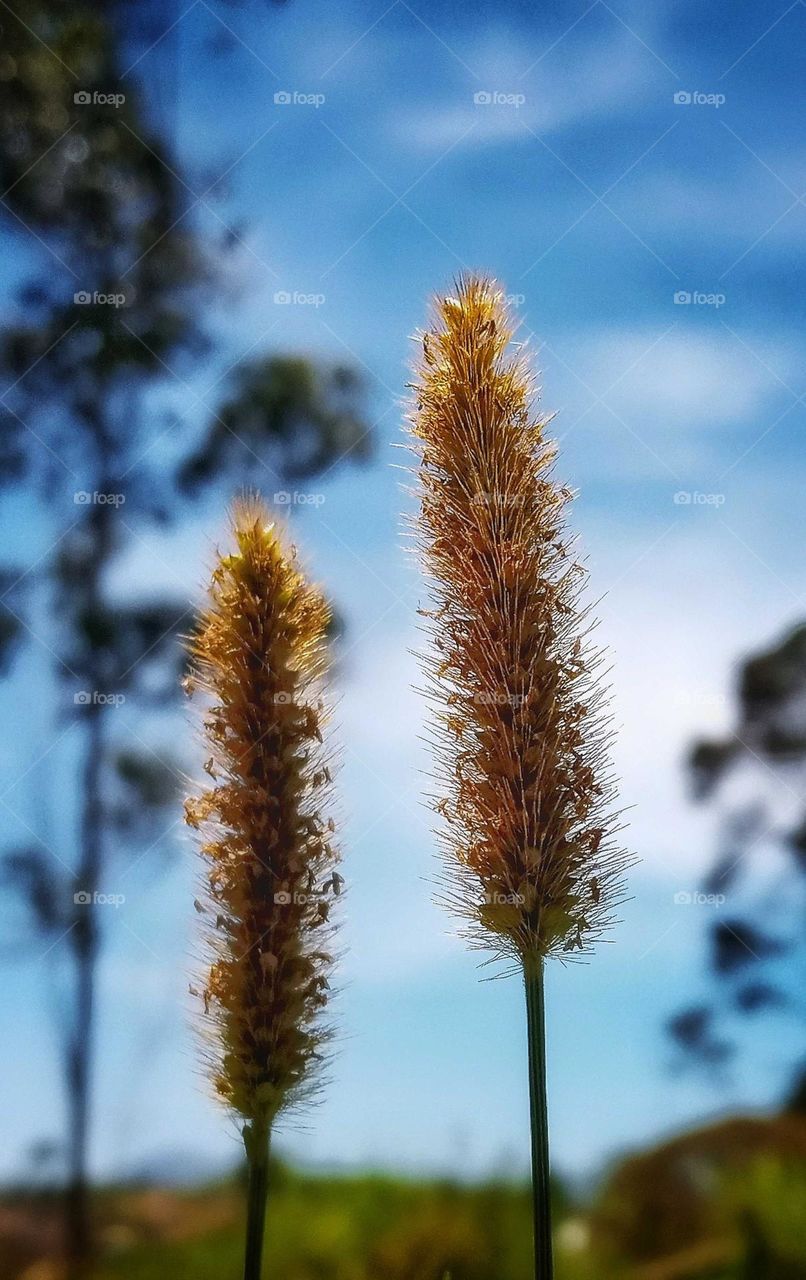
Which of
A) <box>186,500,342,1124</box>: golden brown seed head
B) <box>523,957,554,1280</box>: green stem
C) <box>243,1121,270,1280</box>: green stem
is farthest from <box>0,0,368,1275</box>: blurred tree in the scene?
<box>523,957,554,1280</box>: green stem

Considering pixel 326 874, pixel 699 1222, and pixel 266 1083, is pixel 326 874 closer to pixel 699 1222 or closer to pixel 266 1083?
pixel 266 1083

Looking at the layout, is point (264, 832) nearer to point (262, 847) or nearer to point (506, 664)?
point (262, 847)

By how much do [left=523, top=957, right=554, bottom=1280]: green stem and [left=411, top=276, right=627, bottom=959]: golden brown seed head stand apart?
2.0 inches

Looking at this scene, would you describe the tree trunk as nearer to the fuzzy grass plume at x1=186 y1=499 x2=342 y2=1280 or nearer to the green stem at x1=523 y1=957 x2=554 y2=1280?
the fuzzy grass plume at x1=186 y1=499 x2=342 y2=1280

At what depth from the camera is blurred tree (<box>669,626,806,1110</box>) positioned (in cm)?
255

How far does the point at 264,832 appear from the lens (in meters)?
2.11

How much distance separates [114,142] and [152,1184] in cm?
204

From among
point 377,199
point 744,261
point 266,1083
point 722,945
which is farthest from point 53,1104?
point 744,261

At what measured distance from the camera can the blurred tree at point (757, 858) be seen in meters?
2.55

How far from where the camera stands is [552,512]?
2.22 metres

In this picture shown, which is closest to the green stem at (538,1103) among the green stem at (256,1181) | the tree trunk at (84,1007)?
the green stem at (256,1181)

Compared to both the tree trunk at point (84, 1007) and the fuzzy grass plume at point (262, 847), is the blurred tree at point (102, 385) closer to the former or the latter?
the tree trunk at point (84, 1007)

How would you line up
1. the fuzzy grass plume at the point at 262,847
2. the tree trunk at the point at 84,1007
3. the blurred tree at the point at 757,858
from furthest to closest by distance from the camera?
the blurred tree at the point at 757,858, the tree trunk at the point at 84,1007, the fuzzy grass plume at the point at 262,847

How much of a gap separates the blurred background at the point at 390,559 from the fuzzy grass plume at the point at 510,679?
0.38 m
